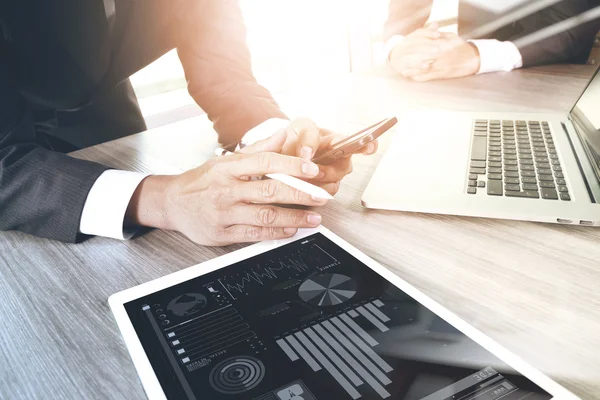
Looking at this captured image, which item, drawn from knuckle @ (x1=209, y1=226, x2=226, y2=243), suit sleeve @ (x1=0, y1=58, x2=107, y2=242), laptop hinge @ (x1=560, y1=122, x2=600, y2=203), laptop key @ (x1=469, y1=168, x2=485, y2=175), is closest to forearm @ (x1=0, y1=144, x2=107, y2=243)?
suit sleeve @ (x1=0, y1=58, x2=107, y2=242)

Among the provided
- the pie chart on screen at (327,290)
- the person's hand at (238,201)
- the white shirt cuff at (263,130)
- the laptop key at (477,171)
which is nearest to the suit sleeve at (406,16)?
the white shirt cuff at (263,130)

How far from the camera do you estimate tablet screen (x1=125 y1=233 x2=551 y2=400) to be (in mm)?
448

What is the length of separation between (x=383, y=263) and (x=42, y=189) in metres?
0.62

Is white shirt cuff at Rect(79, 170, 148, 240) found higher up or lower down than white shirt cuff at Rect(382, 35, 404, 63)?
lower down

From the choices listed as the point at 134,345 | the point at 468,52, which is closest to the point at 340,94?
the point at 468,52

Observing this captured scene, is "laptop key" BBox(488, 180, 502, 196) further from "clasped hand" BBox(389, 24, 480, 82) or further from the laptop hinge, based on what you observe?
"clasped hand" BBox(389, 24, 480, 82)

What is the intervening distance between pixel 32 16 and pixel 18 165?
38 centimetres

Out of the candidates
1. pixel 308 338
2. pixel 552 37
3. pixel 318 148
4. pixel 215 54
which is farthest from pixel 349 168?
pixel 552 37

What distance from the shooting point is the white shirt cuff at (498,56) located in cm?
138

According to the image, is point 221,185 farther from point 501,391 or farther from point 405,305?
point 501,391

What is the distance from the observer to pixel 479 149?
2.80 ft

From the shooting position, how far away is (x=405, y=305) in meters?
0.55

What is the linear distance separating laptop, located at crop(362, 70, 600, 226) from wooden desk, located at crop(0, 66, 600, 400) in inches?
1.0

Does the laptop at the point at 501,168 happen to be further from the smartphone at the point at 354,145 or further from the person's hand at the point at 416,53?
the person's hand at the point at 416,53
